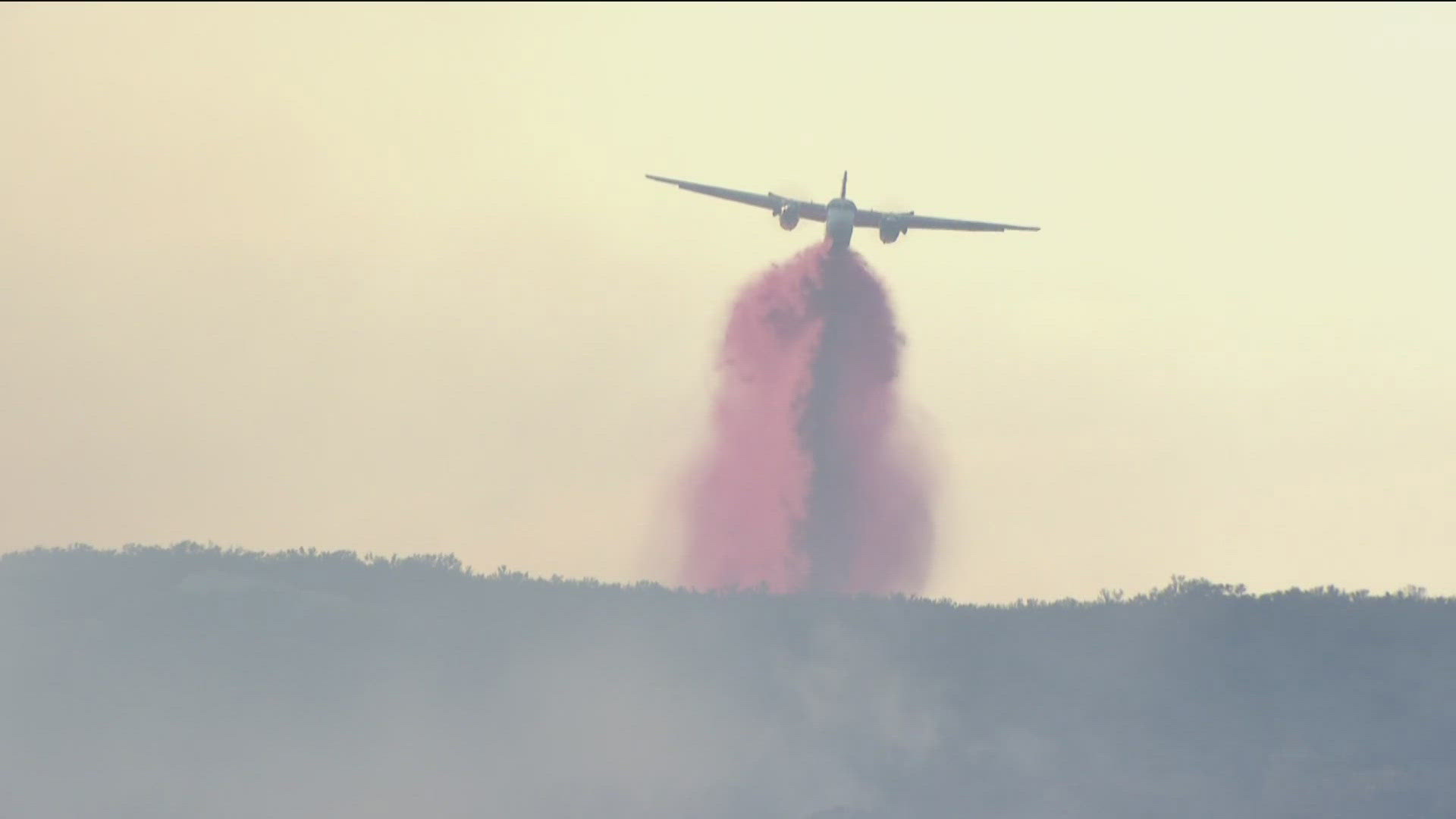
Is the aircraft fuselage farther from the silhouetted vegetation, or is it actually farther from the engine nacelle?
the silhouetted vegetation

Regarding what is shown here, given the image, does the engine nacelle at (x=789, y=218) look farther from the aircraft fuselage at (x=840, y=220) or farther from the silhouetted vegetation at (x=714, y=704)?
the silhouetted vegetation at (x=714, y=704)

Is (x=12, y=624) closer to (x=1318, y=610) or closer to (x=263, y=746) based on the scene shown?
(x=263, y=746)

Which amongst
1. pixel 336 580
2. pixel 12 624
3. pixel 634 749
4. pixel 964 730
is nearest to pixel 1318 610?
pixel 964 730

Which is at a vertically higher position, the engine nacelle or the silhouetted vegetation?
the engine nacelle

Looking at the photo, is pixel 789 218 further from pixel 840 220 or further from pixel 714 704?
pixel 714 704

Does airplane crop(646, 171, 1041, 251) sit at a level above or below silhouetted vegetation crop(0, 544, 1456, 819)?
above

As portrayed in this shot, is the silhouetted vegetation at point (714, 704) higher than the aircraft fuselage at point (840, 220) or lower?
lower
